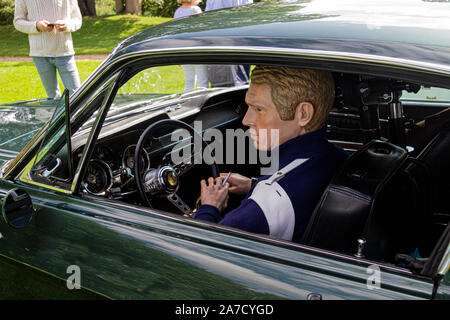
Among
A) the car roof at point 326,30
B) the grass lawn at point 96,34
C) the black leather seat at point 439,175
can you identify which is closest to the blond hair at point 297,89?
the car roof at point 326,30

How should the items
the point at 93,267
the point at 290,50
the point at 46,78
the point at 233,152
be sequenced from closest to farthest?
the point at 290,50 → the point at 93,267 → the point at 233,152 → the point at 46,78

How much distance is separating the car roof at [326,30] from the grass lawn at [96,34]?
48.2ft

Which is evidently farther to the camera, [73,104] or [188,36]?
[73,104]

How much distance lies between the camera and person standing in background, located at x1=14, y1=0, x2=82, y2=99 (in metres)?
4.96

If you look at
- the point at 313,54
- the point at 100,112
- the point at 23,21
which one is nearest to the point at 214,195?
the point at 100,112

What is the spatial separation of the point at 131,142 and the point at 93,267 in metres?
1.06

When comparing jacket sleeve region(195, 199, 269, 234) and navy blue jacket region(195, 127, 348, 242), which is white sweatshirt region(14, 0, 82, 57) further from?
jacket sleeve region(195, 199, 269, 234)

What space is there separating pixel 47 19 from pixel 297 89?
409 cm

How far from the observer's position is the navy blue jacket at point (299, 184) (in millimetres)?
1626

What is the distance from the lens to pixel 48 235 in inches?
68.3

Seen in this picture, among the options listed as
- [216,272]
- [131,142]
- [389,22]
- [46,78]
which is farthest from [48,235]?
[46,78]
